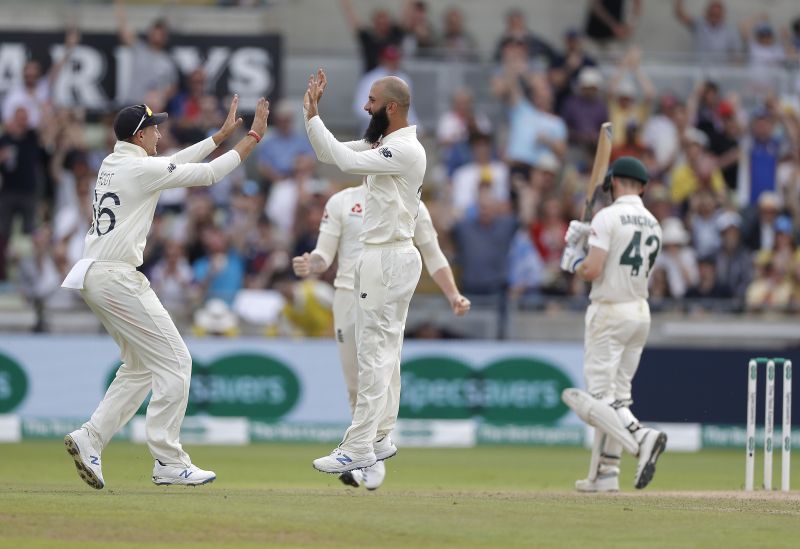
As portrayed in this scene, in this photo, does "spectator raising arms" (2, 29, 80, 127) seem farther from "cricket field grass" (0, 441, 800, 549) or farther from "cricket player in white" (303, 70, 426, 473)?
"cricket player in white" (303, 70, 426, 473)

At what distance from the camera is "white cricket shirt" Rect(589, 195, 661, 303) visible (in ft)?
42.3

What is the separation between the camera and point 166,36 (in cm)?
2162

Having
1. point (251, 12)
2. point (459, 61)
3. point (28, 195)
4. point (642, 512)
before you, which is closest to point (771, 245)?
point (459, 61)

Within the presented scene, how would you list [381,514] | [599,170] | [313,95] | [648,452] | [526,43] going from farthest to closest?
[526,43] < [599,170] < [648,452] < [313,95] < [381,514]

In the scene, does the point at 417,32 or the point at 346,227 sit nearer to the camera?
the point at 346,227

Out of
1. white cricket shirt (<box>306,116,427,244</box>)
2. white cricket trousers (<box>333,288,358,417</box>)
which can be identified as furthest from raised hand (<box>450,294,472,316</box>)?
white cricket trousers (<box>333,288,358,417</box>)

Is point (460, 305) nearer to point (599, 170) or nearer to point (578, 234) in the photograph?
point (578, 234)

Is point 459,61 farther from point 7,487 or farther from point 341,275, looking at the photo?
point 7,487

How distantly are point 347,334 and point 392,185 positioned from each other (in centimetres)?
181

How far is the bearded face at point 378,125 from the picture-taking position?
11361mm

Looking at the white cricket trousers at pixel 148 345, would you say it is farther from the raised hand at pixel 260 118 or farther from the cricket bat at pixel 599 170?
the cricket bat at pixel 599 170

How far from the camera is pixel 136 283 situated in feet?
36.5

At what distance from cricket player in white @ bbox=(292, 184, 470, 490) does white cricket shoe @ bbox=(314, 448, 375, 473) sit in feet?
2.41

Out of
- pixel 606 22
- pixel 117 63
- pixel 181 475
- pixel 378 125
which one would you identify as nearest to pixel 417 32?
pixel 606 22
